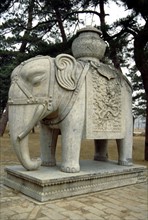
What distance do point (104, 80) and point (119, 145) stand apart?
1107mm

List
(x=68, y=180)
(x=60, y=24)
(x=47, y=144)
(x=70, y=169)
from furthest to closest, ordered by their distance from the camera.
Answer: (x=60, y=24), (x=47, y=144), (x=70, y=169), (x=68, y=180)

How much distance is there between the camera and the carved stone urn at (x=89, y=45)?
13.9 feet

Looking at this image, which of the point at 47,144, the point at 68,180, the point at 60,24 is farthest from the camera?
the point at 60,24

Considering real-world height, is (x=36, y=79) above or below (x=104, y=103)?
above

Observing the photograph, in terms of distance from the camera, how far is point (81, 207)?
10.6 feet

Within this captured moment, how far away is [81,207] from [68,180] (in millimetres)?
446

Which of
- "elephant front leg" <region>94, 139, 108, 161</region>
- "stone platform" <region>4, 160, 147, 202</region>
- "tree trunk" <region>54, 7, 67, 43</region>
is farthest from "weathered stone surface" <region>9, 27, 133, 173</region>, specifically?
"tree trunk" <region>54, 7, 67, 43</region>

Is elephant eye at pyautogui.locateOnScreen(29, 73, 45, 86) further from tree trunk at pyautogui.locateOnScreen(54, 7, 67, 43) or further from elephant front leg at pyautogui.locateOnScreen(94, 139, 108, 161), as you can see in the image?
tree trunk at pyautogui.locateOnScreen(54, 7, 67, 43)

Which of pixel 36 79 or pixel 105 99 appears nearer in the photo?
pixel 36 79

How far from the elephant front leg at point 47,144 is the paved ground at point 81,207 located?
2.51ft

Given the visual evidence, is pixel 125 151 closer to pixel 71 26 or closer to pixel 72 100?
pixel 72 100

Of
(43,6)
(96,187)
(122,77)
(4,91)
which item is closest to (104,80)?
(122,77)

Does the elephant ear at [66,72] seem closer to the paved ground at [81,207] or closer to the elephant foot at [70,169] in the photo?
the elephant foot at [70,169]

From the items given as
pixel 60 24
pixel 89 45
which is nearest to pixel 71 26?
pixel 60 24
